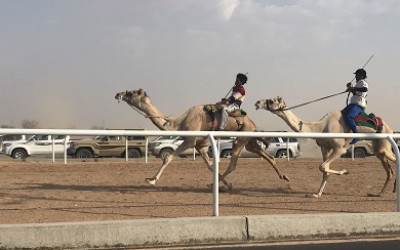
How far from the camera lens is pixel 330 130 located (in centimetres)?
1198

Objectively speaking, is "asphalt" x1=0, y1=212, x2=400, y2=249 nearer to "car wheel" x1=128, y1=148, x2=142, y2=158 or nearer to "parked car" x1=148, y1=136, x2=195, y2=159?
"parked car" x1=148, y1=136, x2=195, y2=159

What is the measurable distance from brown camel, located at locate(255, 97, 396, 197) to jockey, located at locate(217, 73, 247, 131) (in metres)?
0.44

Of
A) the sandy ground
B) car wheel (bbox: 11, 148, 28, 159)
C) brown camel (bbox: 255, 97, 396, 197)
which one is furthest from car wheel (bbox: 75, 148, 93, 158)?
brown camel (bbox: 255, 97, 396, 197)

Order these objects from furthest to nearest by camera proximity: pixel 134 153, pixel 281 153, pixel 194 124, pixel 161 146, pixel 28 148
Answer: pixel 281 153 → pixel 134 153 → pixel 28 148 → pixel 161 146 → pixel 194 124

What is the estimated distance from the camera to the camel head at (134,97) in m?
13.0

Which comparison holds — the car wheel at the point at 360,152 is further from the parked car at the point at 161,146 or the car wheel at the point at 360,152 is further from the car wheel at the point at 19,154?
the car wheel at the point at 19,154

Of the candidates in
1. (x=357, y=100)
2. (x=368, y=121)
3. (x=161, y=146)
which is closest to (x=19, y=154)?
(x=161, y=146)

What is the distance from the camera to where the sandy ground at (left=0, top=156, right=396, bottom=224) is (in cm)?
826

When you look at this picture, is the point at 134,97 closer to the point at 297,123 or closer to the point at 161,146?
→ the point at 297,123

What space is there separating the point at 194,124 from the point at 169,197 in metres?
2.52

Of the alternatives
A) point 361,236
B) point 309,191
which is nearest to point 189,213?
point 361,236

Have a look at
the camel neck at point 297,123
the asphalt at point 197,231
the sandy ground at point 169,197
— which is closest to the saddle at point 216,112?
the camel neck at point 297,123

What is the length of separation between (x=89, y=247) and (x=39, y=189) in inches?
188

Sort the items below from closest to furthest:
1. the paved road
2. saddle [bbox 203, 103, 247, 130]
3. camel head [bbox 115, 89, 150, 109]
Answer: the paved road, saddle [bbox 203, 103, 247, 130], camel head [bbox 115, 89, 150, 109]
